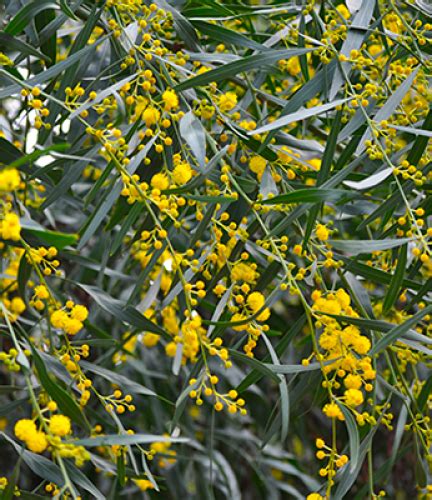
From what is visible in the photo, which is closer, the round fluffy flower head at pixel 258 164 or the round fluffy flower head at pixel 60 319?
the round fluffy flower head at pixel 60 319

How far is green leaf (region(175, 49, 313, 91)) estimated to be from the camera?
0.92 meters

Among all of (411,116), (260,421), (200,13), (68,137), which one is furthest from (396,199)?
(260,421)

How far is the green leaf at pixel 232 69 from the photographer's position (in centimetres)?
92

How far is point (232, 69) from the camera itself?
3.05 feet

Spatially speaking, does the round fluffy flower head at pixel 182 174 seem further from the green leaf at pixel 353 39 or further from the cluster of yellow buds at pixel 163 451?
the cluster of yellow buds at pixel 163 451

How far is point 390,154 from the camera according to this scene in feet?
3.56

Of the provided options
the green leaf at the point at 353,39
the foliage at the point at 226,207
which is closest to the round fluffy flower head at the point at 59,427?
the foliage at the point at 226,207

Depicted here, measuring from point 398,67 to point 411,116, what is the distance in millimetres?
81

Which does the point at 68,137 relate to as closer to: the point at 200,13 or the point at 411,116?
the point at 200,13

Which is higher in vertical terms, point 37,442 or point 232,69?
point 232,69

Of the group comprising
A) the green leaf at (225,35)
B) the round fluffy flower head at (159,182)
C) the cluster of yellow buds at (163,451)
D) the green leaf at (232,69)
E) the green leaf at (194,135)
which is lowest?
the cluster of yellow buds at (163,451)

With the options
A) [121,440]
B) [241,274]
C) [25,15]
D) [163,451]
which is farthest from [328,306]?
[163,451]

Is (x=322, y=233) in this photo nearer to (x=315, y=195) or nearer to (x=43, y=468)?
(x=315, y=195)

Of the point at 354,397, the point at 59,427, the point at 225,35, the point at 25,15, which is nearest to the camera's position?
the point at 59,427
